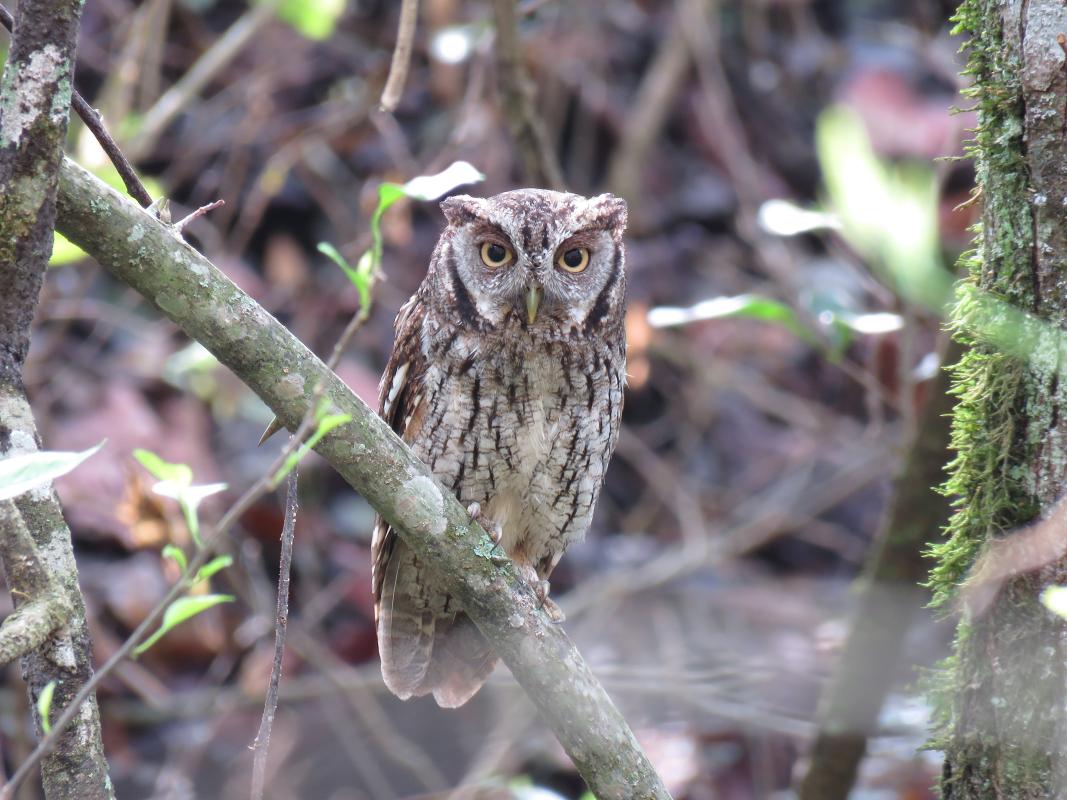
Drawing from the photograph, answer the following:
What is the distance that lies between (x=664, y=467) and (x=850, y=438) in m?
0.82

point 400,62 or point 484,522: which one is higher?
point 400,62

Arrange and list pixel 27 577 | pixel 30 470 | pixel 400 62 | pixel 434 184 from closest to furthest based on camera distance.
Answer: pixel 30 470
pixel 27 577
pixel 434 184
pixel 400 62

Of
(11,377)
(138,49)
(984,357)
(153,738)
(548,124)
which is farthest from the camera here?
(548,124)

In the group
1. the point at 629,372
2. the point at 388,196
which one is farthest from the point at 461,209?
the point at 388,196

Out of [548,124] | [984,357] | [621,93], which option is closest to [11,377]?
[984,357]

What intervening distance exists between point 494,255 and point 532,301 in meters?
0.14

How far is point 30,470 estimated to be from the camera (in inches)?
35.5

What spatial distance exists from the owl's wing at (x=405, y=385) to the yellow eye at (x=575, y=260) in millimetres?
276

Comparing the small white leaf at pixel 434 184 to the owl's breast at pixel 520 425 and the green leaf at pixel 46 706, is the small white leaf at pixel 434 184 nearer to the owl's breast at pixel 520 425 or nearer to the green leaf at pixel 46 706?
the green leaf at pixel 46 706

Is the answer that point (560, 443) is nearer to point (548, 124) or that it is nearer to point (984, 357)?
point (984, 357)

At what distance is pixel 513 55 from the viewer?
2576mm

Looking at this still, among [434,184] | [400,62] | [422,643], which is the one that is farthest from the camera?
[422,643]

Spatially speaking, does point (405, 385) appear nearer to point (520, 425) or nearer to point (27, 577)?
point (520, 425)

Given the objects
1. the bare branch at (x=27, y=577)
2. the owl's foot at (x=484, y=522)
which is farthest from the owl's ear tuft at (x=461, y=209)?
the bare branch at (x=27, y=577)
